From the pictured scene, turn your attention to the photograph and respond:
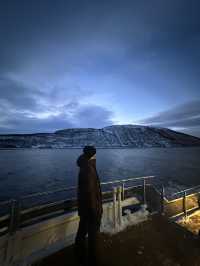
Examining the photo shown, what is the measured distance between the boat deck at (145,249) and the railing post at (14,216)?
859 mm

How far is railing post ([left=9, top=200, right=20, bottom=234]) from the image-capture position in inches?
133

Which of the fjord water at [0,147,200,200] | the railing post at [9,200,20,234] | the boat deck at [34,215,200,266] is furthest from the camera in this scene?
the fjord water at [0,147,200,200]

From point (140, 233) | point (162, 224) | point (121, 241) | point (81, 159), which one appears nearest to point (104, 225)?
point (121, 241)

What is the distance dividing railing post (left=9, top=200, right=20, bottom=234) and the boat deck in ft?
2.82

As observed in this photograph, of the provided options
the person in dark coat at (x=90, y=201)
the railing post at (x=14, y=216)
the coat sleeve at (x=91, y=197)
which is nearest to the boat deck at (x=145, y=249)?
the person in dark coat at (x=90, y=201)

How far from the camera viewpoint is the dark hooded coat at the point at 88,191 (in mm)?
2787

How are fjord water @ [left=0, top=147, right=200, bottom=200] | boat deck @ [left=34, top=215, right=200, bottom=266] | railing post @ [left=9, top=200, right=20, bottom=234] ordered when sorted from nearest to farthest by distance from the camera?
1. boat deck @ [left=34, top=215, right=200, bottom=266]
2. railing post @ [left=9, top=200, right=20, bottom=234]
3. fjord water @ [left=0, top=147, right=200, bottom=200]

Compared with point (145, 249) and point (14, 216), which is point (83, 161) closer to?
point (14, 216)

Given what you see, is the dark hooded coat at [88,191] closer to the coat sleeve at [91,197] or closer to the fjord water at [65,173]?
the coat sleeve at [91,197]

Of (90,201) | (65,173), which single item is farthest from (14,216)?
(65,173)

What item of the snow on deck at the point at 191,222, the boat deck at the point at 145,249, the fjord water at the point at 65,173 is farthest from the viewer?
the fjord water at the point at 65,173

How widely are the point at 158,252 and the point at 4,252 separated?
10.0ft

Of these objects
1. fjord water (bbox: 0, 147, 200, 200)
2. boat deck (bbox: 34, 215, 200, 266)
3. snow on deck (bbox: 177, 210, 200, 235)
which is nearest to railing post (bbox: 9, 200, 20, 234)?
boat deck (bbox: 34, 215, 200, 266)

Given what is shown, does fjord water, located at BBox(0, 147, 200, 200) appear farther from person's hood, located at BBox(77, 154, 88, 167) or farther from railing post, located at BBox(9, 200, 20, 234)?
person's hood, located at BBox(77, 154, 88, 167)
